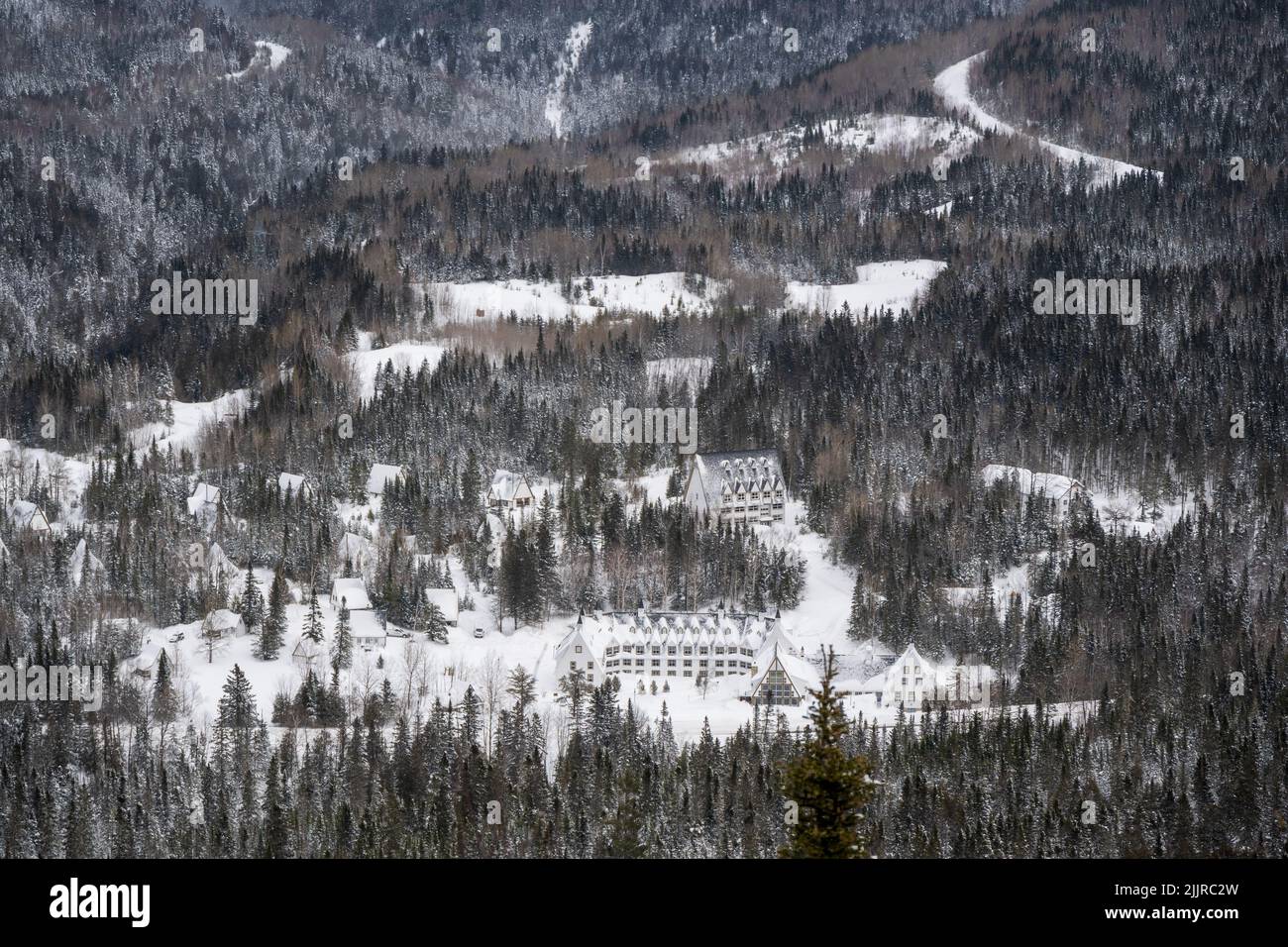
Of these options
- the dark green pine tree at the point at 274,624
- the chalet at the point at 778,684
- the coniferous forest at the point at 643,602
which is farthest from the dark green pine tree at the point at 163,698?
the chalet at the point at 778,684

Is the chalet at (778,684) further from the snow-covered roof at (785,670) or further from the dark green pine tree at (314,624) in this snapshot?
the dark green pine tree at (314,624)

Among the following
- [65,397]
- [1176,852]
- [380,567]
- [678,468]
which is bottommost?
[1176,852]

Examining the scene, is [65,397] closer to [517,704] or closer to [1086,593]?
[517,704]

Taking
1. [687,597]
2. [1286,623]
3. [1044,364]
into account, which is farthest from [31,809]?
[1044,364]

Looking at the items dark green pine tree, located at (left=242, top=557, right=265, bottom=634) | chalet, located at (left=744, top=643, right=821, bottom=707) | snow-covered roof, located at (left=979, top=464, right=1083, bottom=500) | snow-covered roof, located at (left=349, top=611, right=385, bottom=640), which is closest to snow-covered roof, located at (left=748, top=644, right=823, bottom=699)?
chalet, located at (left=744, top=643, right=821, bottom=707)

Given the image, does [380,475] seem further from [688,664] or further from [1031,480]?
[1031,480]

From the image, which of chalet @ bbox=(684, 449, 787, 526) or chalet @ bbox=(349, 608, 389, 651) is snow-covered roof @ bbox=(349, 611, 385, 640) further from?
chalet @ bbox=(684, 449, 787, 526)

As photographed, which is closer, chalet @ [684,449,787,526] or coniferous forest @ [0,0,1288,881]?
coniferous forest @ [0,0,1288,881]
